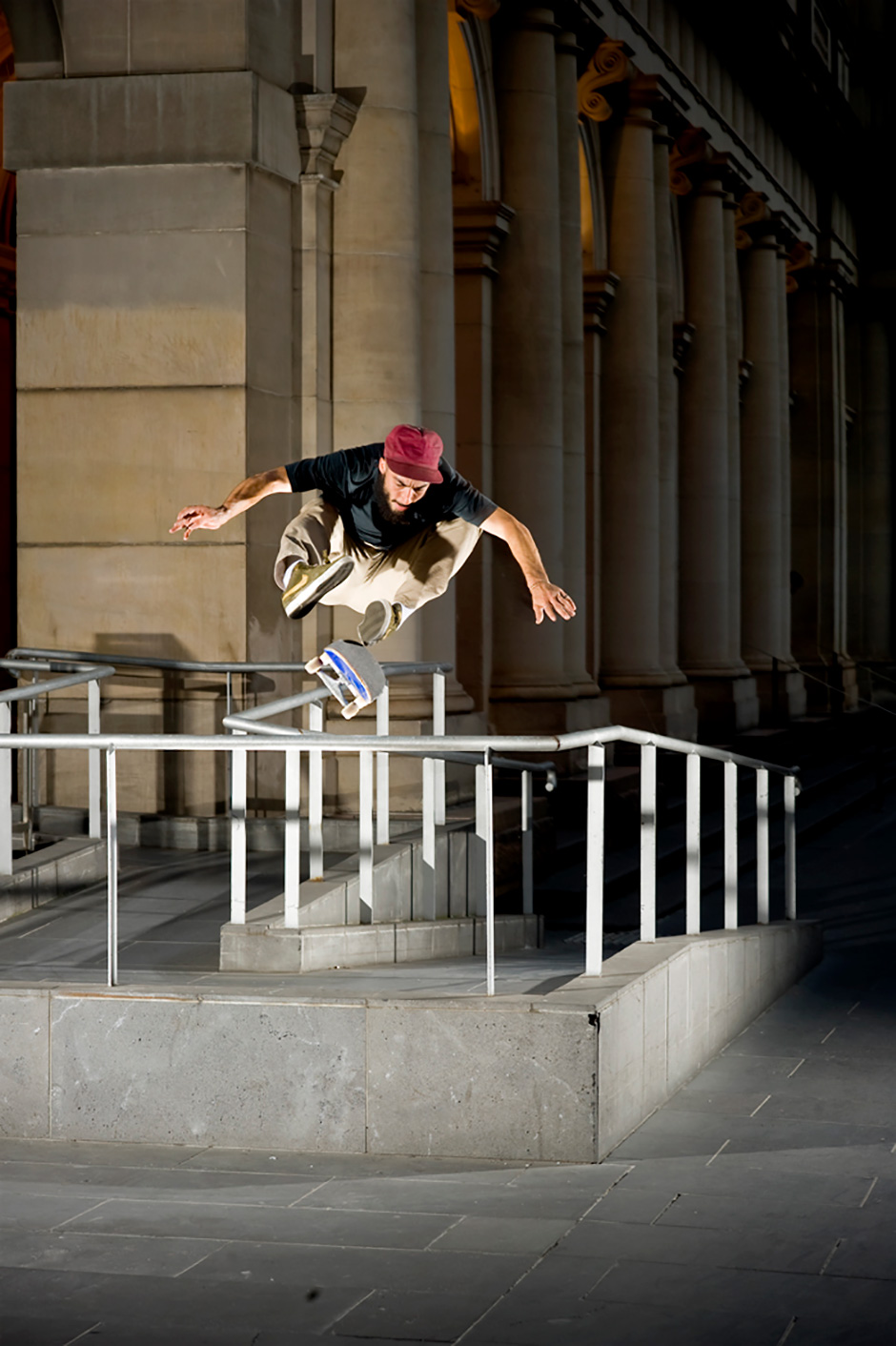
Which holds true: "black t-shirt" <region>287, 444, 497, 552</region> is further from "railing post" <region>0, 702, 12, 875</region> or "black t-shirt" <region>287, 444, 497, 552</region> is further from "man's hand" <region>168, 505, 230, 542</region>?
"railing post" <region>0, 702, 12, 875</region>

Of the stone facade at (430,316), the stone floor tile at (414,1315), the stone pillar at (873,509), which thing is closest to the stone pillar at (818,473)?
the stone facade at (430,316)

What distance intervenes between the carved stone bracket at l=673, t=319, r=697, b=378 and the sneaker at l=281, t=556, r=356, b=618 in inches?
751

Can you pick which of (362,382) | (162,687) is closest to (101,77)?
(362,382)

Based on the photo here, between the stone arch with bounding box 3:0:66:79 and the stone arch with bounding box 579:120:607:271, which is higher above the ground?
the stone arch with bounding box 579:120:607:271

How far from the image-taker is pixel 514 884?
13008 millimetres

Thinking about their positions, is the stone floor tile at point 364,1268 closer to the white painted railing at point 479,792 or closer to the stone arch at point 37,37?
the white painted railing at point 479,792

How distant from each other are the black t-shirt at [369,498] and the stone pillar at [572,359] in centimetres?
1178

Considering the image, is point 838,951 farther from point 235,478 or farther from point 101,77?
point 101,77

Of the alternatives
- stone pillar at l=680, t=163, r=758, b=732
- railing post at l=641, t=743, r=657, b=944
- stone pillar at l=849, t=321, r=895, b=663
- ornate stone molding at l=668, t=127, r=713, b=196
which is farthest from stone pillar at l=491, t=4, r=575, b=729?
stone pillar at l=849, t=321, r=895, b=663

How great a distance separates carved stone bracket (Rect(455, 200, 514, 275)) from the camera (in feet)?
57.9

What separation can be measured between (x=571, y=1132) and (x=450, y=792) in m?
7.27

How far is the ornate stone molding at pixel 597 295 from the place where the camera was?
21.5 metres

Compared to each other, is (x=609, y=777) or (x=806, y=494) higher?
(x=806, y=494)

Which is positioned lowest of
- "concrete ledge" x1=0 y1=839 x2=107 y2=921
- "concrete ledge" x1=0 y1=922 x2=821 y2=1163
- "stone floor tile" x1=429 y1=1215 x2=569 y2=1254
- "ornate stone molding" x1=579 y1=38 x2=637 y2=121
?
"stone floor tile" x1=429 y1=1215 x2=569 y2=1254
